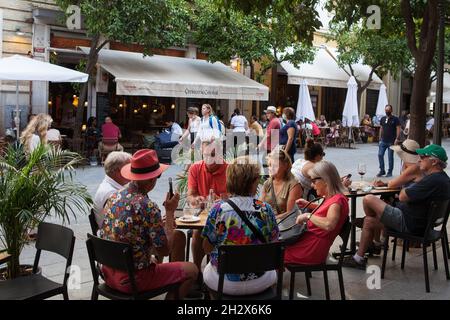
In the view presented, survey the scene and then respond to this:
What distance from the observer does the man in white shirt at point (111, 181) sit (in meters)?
4.96

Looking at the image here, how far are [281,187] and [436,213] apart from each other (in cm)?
151

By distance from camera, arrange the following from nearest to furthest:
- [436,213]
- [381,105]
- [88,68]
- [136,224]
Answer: [136,224] < [436,213] < [88,68] < [381,105]

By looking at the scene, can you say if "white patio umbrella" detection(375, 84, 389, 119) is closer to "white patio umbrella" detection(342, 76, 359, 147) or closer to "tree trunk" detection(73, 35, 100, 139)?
"white patio umbrella" detection(342, 76, 359, 147)

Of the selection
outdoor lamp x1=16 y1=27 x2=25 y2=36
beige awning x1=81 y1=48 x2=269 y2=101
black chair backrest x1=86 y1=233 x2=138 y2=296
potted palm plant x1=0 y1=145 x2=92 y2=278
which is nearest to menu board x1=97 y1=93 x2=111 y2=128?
beige awning x1=81 y1=48 x2=269 y2=101

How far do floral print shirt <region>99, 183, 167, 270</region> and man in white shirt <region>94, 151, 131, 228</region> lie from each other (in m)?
0.99

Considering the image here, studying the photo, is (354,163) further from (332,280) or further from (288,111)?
(332,280)

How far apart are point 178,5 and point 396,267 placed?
12670 mm

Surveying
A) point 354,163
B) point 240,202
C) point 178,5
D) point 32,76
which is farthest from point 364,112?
point 240,202

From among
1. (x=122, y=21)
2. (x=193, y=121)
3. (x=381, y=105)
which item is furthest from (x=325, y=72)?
(x=122, y=21)

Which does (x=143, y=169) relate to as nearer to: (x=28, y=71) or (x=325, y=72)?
(x=28, y=71)

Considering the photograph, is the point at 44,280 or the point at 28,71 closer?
the point at 44,280

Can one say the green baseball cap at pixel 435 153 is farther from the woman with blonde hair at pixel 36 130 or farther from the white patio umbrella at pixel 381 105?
the white patio umbrella at pixel 381 105

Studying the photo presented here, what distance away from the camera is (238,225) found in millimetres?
3877

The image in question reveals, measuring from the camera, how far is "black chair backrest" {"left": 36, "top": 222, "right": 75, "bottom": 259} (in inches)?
157
